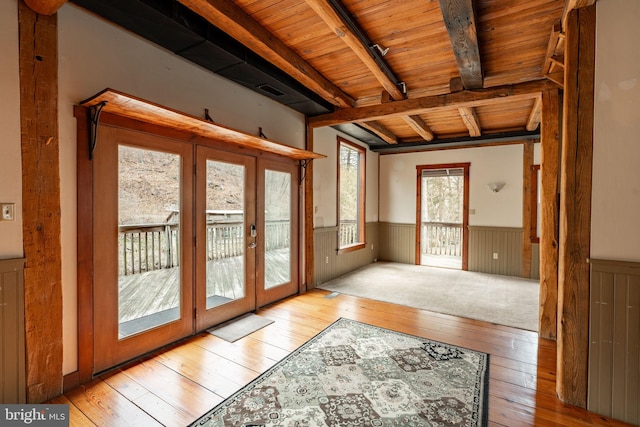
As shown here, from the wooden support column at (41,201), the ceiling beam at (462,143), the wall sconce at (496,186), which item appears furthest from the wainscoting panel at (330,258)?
the wooden support column at (41,201)

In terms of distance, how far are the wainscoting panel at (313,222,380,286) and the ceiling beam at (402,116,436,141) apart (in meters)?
2.32

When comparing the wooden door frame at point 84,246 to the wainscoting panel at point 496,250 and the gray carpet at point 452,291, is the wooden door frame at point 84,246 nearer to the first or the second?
the gray carpet at point 452,291

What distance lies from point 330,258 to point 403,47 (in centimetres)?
362

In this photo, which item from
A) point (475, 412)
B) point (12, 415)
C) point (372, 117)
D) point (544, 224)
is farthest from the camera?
point (372, 117)

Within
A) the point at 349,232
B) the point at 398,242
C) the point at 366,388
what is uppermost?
the point at 349,232

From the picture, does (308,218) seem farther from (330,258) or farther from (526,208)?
(526,208)

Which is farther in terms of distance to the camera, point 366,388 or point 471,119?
point 471,119

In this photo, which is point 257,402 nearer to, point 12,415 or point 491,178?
point 12,415

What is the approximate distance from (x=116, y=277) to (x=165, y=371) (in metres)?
0.88

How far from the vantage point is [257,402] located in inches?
79.3

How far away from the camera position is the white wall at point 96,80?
6.87 feet

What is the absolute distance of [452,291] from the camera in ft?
15.5

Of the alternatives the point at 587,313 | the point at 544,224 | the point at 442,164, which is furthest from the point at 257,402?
the point at 442,164

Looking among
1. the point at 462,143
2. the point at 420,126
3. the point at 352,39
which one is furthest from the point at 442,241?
the point at 352,39
